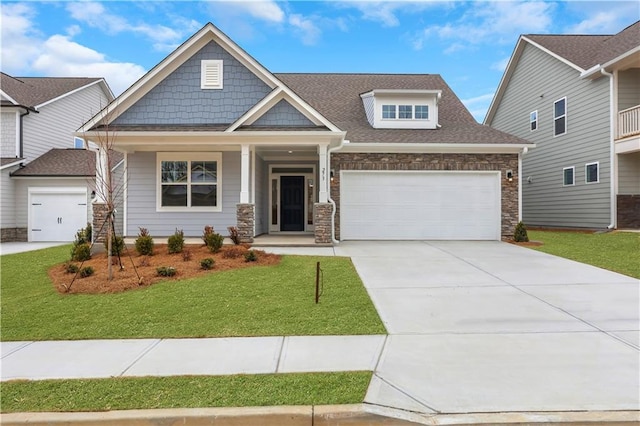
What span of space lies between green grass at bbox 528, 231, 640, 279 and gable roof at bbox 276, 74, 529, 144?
3853 mm

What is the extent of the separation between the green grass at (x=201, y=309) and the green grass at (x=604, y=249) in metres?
6.04

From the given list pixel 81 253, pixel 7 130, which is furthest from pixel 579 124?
pixel 7 130

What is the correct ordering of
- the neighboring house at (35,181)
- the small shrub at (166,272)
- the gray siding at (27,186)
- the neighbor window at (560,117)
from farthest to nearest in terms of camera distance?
the neighbor window at (560,117), the gray siding at (27,186), the neighboring house at (35,181), the small shrub at (166,272)

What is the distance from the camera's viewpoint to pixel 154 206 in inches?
522

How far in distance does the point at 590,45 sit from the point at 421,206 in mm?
12428

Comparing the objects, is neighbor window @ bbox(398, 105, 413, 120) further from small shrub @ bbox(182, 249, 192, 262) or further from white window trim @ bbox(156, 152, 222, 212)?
small shrub @ bbox(182, 249, 192, 262)

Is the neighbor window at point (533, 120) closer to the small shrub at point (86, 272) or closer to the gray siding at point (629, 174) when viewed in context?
the gray siding at point (629, 174)

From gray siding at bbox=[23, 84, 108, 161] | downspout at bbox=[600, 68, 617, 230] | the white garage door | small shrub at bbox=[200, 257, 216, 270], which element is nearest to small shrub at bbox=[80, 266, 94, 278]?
small shrub at bbox=[200, 257, 216, 270]

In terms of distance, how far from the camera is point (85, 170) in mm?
16094

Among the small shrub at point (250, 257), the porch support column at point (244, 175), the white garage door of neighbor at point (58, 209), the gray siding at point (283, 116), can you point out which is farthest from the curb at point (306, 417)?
the white garage door of neighbor at point (58, 209)

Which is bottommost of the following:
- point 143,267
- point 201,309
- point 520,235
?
point 201,309

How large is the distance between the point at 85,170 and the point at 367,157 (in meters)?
11.9

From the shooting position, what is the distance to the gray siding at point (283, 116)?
12.0m

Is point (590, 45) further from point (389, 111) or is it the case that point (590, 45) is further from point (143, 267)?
point (143, 267)
